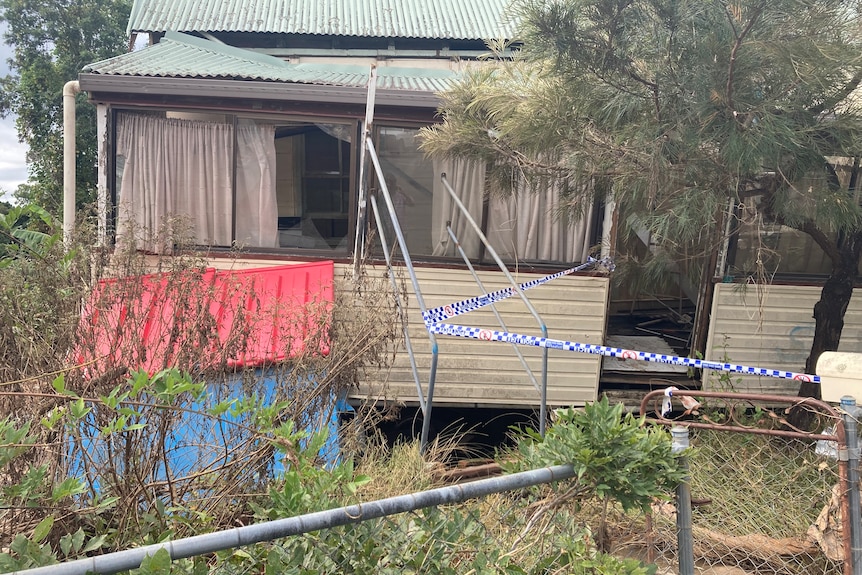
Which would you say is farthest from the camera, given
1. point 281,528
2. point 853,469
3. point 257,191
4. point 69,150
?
point 257,191

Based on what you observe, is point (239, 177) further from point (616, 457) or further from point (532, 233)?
point (616, 457)

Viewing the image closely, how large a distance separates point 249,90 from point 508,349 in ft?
11.5

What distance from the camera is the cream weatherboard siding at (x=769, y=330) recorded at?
241 inches

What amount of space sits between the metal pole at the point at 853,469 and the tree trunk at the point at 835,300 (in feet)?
9.20

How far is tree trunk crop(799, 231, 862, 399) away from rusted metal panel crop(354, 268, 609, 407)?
184 cm

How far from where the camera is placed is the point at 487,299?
16.1 feet

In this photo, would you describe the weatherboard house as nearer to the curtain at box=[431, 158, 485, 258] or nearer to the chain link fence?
the curtain at box=[431, 158, 485, 258]

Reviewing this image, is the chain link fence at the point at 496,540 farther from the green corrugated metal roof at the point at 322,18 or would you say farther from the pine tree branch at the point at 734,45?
the green corrugated metal roof at the point at 322,18

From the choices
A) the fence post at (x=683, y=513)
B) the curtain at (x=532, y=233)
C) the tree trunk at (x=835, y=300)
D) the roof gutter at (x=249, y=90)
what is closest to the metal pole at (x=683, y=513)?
the fence post at (x=683, y=513)

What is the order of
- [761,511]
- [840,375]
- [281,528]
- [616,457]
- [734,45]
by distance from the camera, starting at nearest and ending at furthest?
[281,528], [616,457], [840,375], [734,45], [761,511]

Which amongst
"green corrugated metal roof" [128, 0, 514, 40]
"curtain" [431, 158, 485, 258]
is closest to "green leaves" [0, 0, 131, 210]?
"green corrugated metal roof" [128, 0, 514, 40]

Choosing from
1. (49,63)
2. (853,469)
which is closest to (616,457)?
(853,469)

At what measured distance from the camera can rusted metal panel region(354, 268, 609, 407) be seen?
5992 mm

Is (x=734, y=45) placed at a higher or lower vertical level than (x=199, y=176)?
higher
